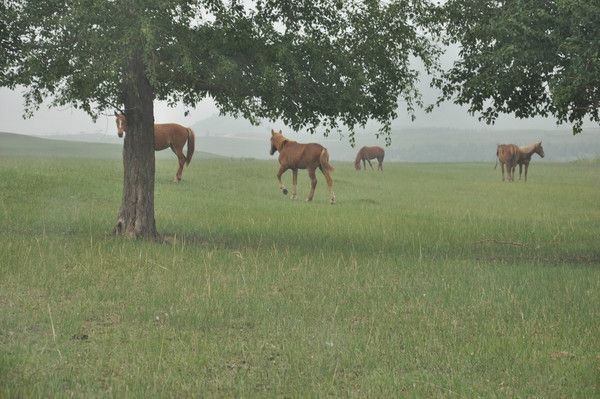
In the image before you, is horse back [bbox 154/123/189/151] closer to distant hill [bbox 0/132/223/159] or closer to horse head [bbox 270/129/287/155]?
horse head [bbox 270/129/287/155]

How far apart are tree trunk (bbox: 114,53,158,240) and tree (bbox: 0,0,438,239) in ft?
0.07

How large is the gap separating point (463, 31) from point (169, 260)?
8.29 m

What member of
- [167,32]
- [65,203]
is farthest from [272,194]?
[167,32]

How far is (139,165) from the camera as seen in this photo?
18219mm

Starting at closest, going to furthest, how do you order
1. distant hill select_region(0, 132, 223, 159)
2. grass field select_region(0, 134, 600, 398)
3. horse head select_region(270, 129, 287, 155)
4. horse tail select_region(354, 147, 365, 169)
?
grass field select_region(0, 134, 600, 398) < horse head select_region(270, 129, 287, 155) < horse tail select_region(354, 147, 365, 169) < distant hill select_region(0, 132, 223, 159)

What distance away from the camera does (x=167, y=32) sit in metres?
15.4

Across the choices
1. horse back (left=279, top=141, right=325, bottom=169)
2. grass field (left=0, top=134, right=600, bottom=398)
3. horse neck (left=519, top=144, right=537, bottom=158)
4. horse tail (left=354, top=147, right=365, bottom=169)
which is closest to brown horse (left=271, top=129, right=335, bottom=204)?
horse back (left=279, top=141, right=325, bottom=169)

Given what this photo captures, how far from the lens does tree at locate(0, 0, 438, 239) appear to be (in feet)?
50.3

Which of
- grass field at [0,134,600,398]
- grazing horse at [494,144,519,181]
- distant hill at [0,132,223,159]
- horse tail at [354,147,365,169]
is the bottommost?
grass field at [0,134,600,398]

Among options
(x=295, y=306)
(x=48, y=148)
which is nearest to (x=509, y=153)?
(x=295, y=306)

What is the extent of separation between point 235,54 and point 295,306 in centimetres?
719

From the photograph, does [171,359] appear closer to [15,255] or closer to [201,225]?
[15,255]

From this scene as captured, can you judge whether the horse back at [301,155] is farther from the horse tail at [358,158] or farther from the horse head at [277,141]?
the horse tail at [358,158]

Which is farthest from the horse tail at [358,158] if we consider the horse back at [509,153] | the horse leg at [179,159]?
the horse leg at [179,159]
